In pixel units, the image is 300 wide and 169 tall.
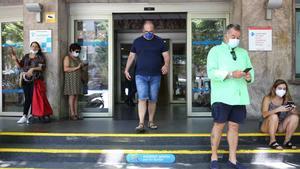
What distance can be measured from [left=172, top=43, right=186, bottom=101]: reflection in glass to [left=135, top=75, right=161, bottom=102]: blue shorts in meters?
7.46

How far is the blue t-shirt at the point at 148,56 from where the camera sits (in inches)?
279

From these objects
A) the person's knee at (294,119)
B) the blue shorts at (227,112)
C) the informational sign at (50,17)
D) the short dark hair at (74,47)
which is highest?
the informational sign at (50,17)

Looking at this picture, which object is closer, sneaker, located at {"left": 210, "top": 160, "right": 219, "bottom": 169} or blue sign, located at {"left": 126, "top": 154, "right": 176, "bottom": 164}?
sneaker, located at {"left": 210, "top": 160, "right": 219, "bottom": 169}

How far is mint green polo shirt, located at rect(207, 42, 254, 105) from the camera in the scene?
5.50 metres

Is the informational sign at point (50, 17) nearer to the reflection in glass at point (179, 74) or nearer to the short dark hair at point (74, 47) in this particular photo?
the short dark hair at point (74, 47)

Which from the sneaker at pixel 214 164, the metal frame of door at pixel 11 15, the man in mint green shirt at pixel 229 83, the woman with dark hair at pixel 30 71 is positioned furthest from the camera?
the metal frame of door at pixel 11 15

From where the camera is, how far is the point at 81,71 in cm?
924

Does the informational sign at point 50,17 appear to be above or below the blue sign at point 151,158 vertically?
above

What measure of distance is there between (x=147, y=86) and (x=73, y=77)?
245cm

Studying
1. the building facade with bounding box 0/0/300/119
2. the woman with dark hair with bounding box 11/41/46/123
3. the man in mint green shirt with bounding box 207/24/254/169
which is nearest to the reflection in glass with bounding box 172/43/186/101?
the building facade with bounding box 0/0/300/119

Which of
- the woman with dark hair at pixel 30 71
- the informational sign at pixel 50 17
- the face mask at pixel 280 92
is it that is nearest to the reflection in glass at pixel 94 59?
the informational sign at pixel 50 17

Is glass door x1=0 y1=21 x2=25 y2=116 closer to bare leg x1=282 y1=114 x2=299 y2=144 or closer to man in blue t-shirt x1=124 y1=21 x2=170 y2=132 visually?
man in blue t-shirt x1=124 y1=21 x2=170 y2=132

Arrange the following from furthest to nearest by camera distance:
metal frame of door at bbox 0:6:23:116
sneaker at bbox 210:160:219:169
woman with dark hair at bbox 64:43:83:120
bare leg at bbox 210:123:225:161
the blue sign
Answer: metal frame of door at bbox 0:6:23:116
woman with dark hair at bbox 64:43:83:120
the blue sign
sneaker at bbox 210:160:219:169
bare leg at bbox 210:123:225:161

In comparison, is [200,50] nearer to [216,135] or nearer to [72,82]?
[72,82]
